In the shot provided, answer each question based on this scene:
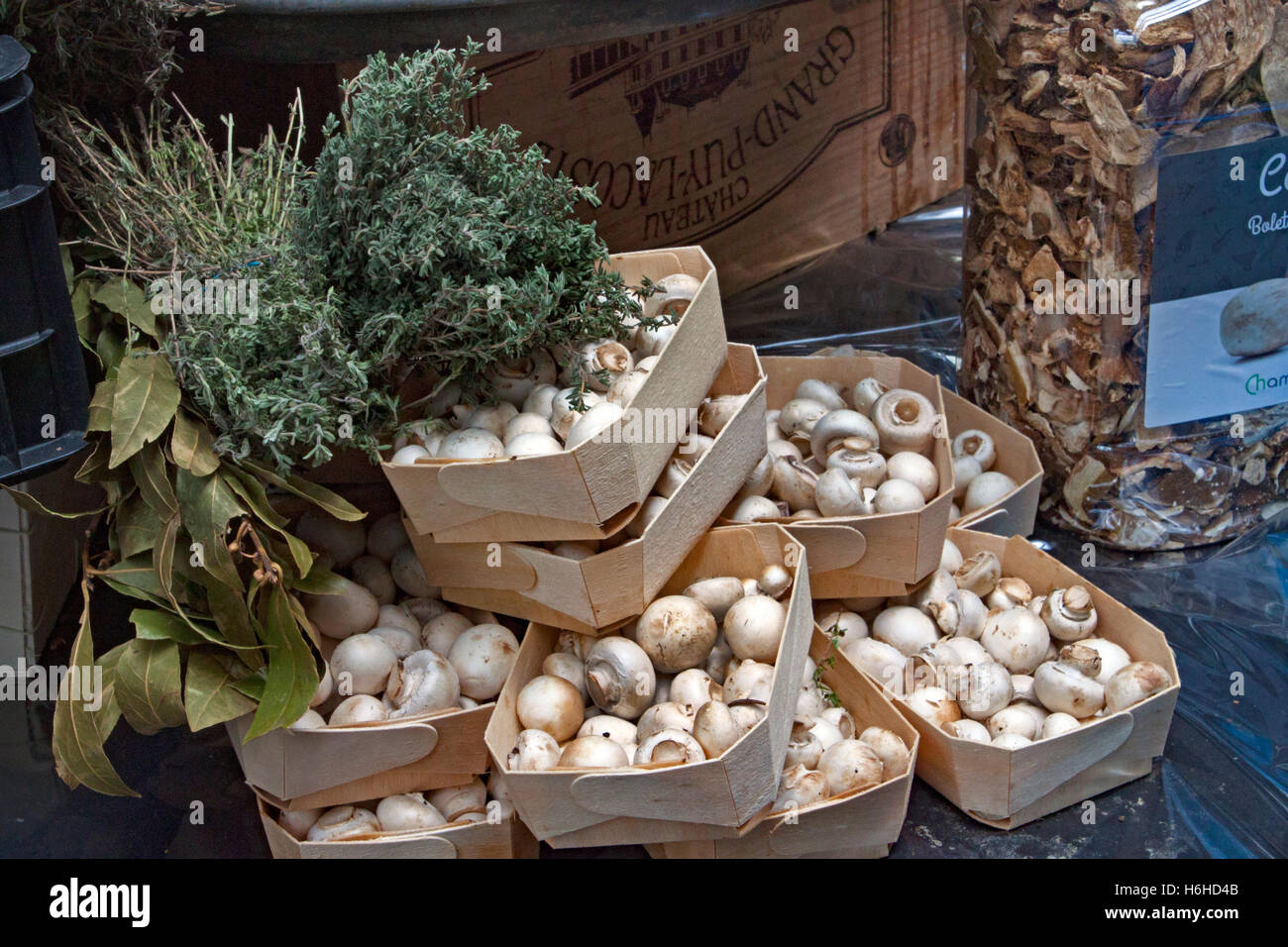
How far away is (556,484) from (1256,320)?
3.66ft

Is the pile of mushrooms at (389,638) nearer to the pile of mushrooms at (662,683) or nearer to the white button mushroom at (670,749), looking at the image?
the pile of mushrooms at (662,683)

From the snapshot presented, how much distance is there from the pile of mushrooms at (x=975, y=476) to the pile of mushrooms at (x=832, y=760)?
1.59 ft

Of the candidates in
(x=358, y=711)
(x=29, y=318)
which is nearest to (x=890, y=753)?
(x=358, y=711)

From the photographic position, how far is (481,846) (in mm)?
1279

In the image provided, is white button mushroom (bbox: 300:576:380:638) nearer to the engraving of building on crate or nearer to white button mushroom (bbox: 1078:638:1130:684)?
white button mushroom (bbox: 1078:638:1130:684)

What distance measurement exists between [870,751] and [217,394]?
80 centimetres

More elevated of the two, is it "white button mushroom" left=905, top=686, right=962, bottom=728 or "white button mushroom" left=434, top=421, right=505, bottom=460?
"white button mushroom" left=434, top=421, right=505, bottom=460

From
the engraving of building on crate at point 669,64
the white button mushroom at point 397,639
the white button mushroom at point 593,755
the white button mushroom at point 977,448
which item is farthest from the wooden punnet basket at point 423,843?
the engraving of building on crate at point 669,64

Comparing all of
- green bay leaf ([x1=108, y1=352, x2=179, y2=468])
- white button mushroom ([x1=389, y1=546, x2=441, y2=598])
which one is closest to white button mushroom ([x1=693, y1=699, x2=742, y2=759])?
white button mushroom ([x1=389, y1=546, x2=441, y2=598])

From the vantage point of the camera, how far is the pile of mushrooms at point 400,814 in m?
1.28

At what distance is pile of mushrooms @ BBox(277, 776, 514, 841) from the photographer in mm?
1279

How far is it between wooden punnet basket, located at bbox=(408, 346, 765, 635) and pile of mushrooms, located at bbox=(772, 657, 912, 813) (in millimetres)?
228
